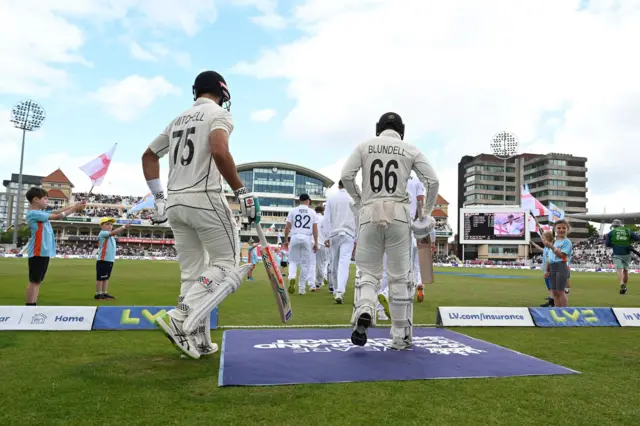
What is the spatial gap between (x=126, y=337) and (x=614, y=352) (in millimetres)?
5289

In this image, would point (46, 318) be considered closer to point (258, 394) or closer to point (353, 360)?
point (258, 394)

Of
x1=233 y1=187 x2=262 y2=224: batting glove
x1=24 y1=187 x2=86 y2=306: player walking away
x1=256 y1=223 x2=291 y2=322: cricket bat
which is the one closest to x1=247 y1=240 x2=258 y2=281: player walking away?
x1=256 y1=223 x2=291 y2=322: cricket bat

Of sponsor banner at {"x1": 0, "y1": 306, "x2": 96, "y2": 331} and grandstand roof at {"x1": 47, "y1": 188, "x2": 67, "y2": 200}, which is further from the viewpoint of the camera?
grandstand roof at {"x1": 47, "y1": 188, "x2": 67, "y2": 200}

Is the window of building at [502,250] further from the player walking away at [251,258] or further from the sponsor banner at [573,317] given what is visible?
the sponsor banner at [573,317]

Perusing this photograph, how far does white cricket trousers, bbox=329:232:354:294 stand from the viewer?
29.8 feet

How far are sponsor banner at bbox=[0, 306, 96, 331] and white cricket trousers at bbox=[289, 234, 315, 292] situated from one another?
6.25 metres

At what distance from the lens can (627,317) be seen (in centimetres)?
646

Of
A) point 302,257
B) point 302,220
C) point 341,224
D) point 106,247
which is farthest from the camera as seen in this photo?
point 302,257

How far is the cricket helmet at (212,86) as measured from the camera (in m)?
4.43

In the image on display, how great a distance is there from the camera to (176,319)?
386cm

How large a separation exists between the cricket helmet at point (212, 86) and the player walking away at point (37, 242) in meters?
3.74

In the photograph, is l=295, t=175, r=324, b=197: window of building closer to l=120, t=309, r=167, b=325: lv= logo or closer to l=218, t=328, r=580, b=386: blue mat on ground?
l=120, t=309, r=167, b=325: lv= logo

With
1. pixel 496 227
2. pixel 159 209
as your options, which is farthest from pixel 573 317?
pixel 496 227

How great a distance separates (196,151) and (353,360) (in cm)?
241
